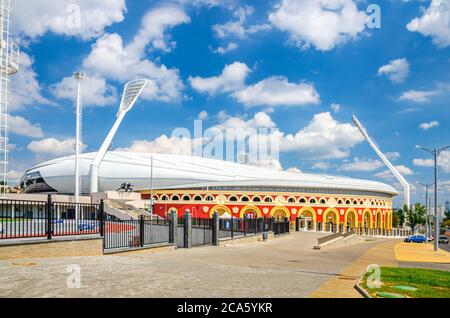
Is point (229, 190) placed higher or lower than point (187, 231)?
higher

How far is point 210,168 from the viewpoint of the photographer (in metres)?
98.5

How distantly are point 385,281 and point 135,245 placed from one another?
506 inches

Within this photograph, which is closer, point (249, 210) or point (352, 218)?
point (249, 210)

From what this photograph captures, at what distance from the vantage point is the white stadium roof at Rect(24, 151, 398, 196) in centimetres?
8725

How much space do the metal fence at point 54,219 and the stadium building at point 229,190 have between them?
56.3m

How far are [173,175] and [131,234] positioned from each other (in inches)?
2772

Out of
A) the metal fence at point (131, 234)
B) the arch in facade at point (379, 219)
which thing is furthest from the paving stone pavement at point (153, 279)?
the arch in facade at point (379, 219)

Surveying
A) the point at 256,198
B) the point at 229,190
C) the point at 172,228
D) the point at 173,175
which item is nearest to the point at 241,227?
the point at 172,228

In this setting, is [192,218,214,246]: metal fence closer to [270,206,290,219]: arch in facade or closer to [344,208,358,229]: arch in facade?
[270,206,290,219]: arch in facade

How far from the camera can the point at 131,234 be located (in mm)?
22922

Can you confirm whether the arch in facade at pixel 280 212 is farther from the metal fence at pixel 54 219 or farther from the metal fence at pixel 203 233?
the metal fence at pixel 54 219

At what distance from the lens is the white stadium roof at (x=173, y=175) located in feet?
286

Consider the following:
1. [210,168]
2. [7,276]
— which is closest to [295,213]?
[210,168]

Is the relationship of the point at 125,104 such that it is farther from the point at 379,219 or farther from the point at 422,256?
the point at 422,256
